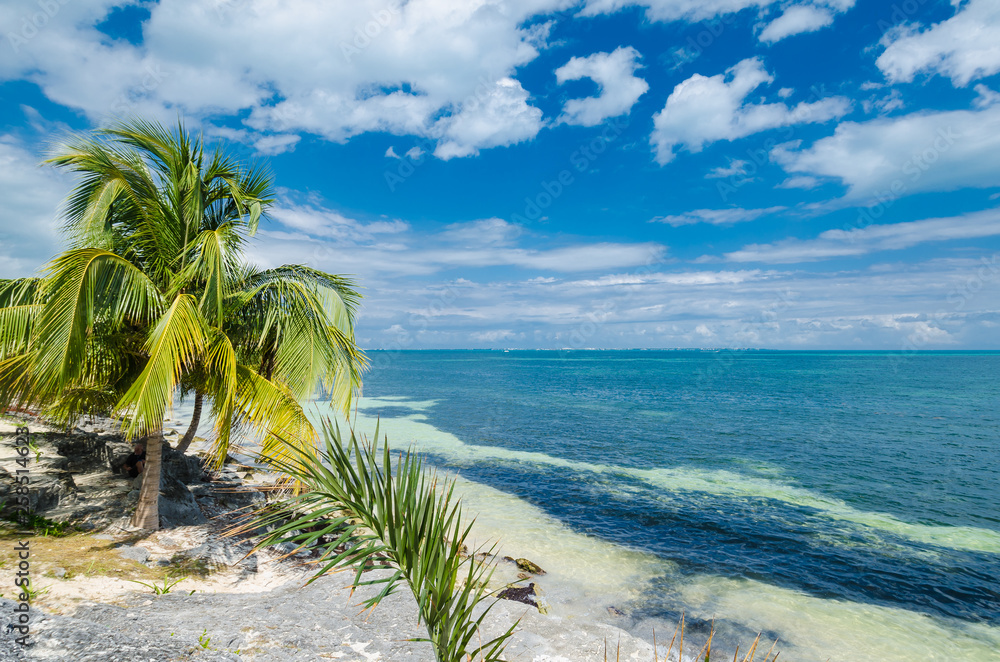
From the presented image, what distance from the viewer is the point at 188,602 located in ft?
22.2

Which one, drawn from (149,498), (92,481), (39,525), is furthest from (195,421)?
(92,481)

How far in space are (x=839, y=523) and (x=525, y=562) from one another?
1224 cm

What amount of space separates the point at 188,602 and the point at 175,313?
4.12 m

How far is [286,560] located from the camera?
9.06m

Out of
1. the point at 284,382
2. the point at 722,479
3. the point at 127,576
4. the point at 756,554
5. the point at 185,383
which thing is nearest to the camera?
the point at 127,576

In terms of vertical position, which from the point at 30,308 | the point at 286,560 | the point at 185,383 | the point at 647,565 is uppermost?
the point at 30,308

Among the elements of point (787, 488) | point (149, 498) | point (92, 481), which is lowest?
point (787, 488)

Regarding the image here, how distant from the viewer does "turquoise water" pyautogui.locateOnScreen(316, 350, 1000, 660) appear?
10969 mm

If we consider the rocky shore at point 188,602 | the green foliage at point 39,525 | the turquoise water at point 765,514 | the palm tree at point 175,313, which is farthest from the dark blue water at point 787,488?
the green foliage at point 39,525

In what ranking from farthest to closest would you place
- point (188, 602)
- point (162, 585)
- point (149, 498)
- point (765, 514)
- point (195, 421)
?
1. point (765, 514)
2. point (195, 421)
3. point (149, 498)
4. point (162, 585)
5. point (188, 602)

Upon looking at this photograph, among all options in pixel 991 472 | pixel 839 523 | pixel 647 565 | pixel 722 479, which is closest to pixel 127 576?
pixel 647 565

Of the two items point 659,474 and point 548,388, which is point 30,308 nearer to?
point 659,474

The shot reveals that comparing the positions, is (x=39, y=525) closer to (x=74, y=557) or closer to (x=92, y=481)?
(x=74, y=557)

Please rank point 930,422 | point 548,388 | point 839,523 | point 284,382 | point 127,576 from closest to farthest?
point 127,576
point 284,382
point 839,523
point 930,422
point 548,388
